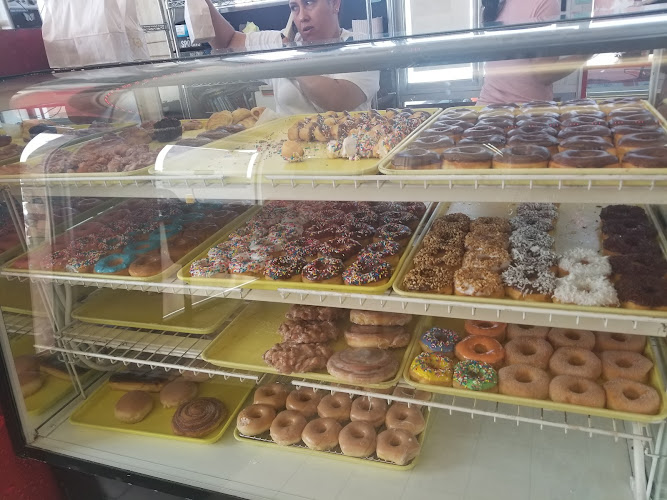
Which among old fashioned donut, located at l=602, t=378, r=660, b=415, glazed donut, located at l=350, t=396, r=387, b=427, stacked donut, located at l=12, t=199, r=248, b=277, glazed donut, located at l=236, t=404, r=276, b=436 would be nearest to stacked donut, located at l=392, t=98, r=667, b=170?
old fashioned donut, located at l=602, t=378, r=660, b=415

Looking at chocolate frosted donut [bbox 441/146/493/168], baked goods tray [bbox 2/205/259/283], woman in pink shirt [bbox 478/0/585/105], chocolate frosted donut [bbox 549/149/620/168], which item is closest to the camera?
woman in pink shirt [bbox 478/0/585/105]

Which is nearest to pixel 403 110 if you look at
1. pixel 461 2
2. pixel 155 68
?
pixel 461 2

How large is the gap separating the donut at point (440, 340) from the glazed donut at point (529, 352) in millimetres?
204

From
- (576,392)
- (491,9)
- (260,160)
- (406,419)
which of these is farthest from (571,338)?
(260,160)

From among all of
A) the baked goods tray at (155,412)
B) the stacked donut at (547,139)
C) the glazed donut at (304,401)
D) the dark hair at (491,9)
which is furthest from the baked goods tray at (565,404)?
the dark hair at (491,9)

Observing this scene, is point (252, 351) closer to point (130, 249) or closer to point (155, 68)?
point (130, 249)

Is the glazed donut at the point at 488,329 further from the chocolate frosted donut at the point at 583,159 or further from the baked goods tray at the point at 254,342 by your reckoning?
the chocolate frosted donut at the point at 583,159

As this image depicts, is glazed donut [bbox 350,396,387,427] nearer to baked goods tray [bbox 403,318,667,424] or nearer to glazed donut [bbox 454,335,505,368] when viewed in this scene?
baked goods tray [bbox 403,318,667,424]

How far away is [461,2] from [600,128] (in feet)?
1.96

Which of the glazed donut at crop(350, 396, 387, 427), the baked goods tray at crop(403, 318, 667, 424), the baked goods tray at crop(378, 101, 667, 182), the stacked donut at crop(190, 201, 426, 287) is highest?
the baked goods tray at crop(378, 101, 667, 182)

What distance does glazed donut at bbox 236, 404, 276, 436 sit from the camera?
2201 millimetres

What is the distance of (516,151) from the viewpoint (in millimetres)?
1536

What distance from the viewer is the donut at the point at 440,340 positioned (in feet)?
6.62

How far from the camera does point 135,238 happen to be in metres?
2.46
